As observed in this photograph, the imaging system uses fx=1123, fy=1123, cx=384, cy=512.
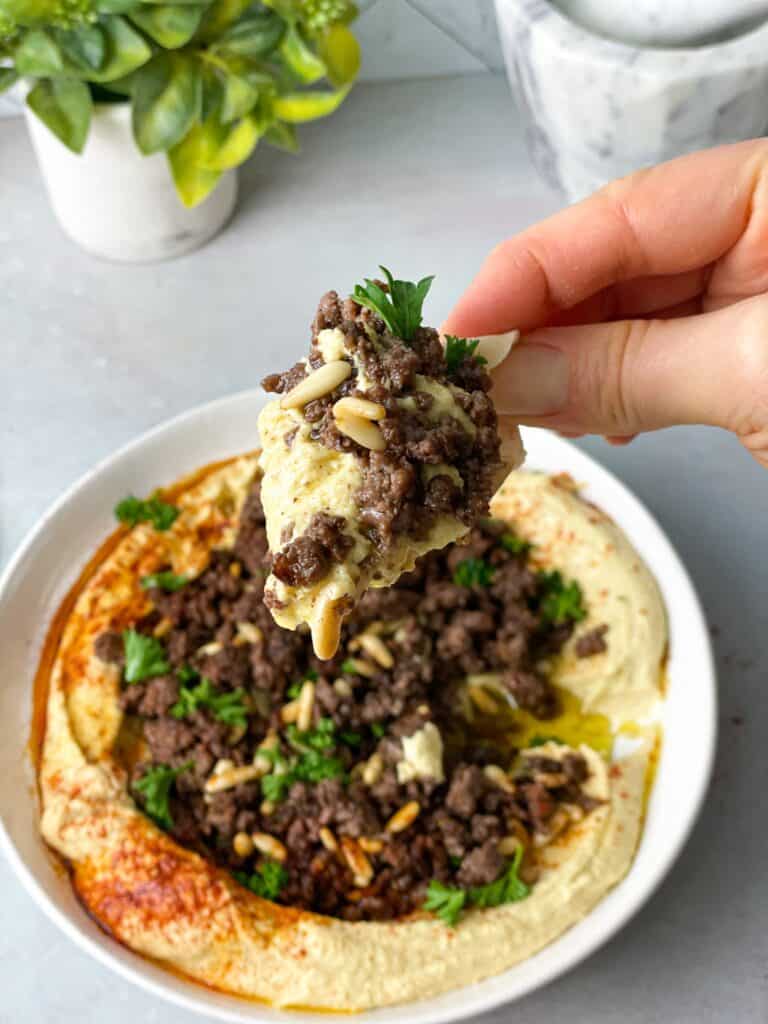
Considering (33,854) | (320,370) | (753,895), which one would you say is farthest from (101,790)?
(753,895)

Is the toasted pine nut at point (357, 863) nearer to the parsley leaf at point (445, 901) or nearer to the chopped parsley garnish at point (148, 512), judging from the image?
the parsley leaf at point (445, 901)

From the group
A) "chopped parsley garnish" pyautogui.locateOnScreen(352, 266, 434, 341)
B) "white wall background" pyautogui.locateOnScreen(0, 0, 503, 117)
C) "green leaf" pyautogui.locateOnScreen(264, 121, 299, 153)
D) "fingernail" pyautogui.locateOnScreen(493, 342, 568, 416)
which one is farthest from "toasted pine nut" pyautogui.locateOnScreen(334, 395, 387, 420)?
"white wall background" pyautogui.locateOnScreen(0, 0, 503, 117)

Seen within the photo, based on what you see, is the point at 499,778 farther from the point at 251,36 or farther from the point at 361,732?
the point at 251,36

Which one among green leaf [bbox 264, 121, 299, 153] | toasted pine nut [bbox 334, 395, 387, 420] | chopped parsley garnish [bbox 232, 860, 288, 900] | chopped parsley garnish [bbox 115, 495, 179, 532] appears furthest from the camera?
green leaf [bbox 264, 121, 299, 153]

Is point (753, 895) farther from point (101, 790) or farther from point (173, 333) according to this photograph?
point (173, 333)

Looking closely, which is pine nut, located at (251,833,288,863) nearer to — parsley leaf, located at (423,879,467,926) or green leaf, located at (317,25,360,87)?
parsley leaf, located at (423,879,467,926)

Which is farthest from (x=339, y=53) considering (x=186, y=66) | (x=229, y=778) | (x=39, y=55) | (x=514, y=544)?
(x=229, y=778)

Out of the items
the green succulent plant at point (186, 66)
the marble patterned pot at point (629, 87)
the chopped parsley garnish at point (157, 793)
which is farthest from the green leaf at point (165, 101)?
the chopped parsley garnish at point (157, 793)
